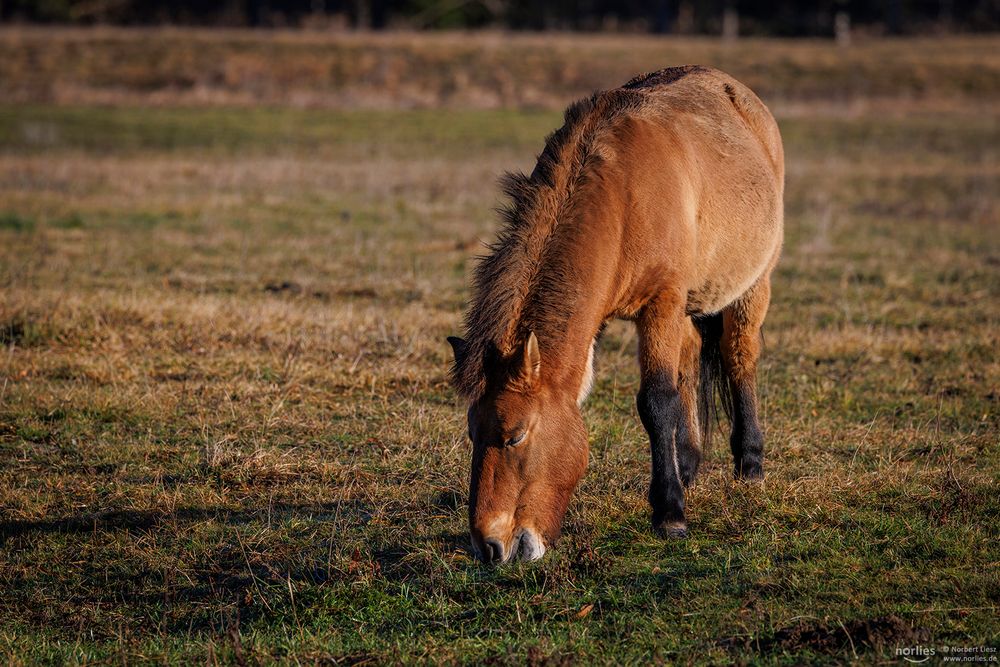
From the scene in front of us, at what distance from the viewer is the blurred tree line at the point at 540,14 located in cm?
5644

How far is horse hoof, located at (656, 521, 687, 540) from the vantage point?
5277 millimetres

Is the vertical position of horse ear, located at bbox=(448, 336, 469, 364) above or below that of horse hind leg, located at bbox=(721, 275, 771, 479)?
above

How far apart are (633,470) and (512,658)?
2.44m

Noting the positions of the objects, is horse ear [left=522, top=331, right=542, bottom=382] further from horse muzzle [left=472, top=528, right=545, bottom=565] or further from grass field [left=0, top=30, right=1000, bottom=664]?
grass field [left=0, top=30, right=1000, bottom=664]

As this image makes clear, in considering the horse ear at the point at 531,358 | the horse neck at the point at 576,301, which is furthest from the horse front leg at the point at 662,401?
the horse ear at the point at 531,358

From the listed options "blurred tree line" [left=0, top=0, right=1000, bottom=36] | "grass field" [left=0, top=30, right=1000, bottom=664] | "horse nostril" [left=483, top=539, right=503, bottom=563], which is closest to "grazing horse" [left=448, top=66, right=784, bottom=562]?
"horse nostril" [left=483, top=539, right=503, bottom=563]

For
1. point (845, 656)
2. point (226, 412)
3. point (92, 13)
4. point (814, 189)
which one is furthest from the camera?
point (92, 13)

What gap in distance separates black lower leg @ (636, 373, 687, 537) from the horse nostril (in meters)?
1.39

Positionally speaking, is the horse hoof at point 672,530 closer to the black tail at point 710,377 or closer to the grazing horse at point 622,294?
the grazing horse at point 622,294

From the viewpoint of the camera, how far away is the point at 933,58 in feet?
140

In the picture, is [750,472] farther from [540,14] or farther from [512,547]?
[540,14]

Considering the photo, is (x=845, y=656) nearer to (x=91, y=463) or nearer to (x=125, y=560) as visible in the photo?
(x=125, y=560)

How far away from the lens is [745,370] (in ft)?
21.7

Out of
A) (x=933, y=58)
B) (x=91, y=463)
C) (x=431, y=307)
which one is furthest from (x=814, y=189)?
(x=933, y=58)
